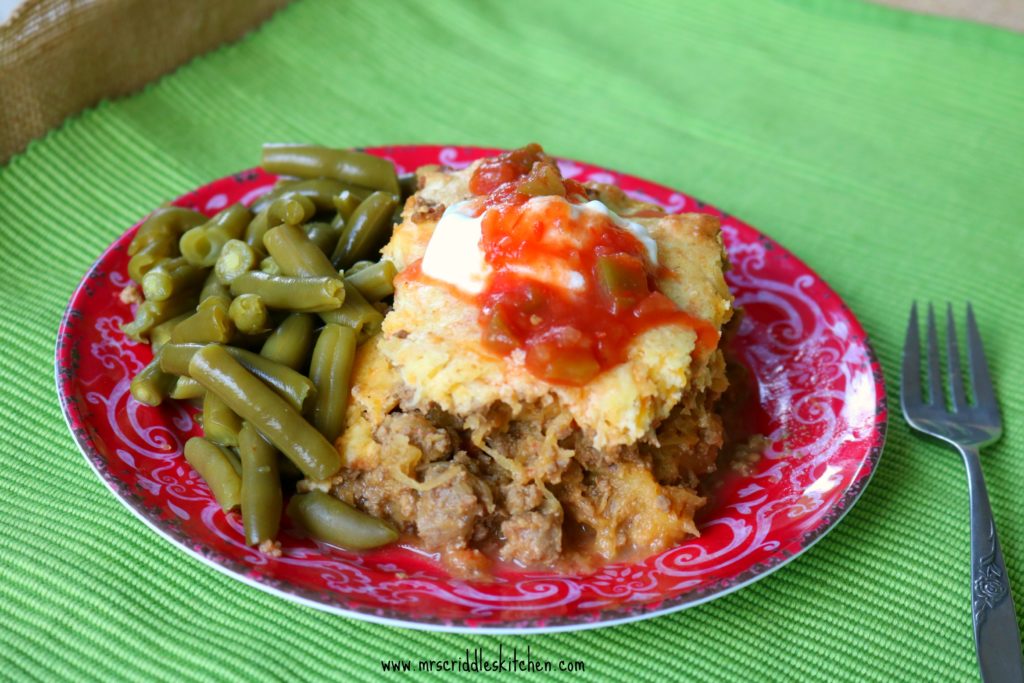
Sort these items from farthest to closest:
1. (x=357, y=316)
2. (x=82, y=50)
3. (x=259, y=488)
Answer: (x=82, y=50) < (x=357, y=316) < (x=259, y=488)

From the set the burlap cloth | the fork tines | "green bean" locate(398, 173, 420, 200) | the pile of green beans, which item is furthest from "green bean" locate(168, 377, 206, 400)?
the fork tines

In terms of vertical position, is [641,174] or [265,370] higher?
[265,370]

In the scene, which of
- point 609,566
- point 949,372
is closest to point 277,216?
point 609,566

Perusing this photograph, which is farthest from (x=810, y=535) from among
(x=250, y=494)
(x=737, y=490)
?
(x=250, y=494)

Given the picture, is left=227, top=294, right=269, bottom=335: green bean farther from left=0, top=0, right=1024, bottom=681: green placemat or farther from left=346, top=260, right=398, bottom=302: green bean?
left=0, top=0, right=1024, bottom=681: green placemat

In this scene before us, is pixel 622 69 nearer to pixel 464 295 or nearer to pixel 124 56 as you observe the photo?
pixel 124 56

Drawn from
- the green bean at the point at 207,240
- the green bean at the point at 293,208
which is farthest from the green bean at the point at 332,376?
the green bean at the point at 207,240

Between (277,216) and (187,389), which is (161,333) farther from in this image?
(277,216)
